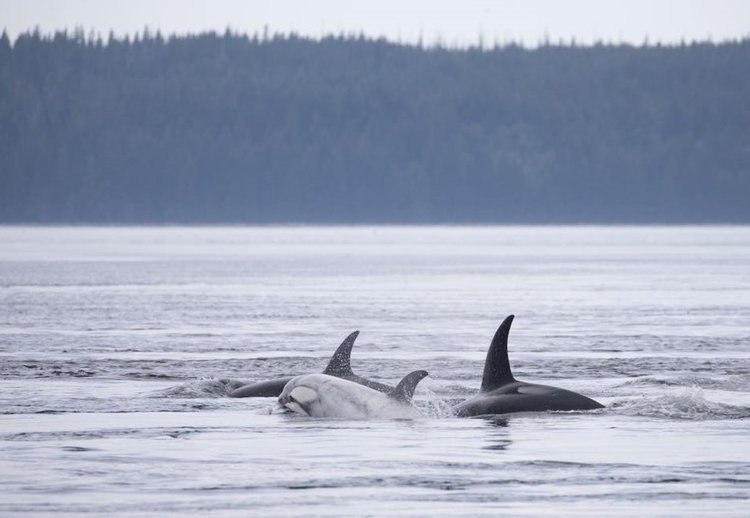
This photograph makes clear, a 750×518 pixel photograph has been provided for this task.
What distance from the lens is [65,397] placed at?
21938mm

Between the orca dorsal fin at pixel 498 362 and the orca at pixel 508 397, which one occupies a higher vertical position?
the orca dorsal fin at pixel 498 362

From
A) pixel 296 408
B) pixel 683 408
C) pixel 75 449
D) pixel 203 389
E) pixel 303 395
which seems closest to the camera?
pixel 75 449

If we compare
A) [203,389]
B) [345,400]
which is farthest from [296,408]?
[203,389]

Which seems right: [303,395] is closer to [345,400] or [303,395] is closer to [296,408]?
[296,408]

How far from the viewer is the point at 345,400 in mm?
19672

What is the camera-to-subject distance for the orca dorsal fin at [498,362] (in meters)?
19.5

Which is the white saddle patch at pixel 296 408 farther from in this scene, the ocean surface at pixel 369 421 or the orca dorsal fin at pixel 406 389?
the orca dorsal fin at pixel 406 389

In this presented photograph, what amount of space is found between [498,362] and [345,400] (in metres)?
1.73

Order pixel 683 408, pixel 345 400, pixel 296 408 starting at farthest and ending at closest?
1. pixel 683 408
2. pixel 296 408
3. pixel 345 400

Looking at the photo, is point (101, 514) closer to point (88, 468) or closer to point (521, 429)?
point (88, 468)

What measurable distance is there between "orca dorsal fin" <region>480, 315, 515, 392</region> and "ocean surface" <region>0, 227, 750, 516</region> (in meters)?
0.60

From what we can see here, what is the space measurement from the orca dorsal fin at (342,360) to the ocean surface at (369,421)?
829 millimetres

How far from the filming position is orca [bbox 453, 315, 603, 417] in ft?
65.7

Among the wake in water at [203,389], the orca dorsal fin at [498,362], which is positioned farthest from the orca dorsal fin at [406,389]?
the wake in water at [203,389]
